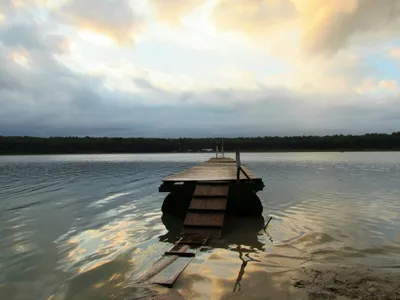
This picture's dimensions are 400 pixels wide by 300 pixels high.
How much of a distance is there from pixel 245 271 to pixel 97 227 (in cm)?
586

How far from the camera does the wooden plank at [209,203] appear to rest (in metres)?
8.91

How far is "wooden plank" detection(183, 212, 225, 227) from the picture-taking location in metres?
8.40

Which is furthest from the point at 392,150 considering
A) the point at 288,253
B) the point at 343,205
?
the point at 288,253

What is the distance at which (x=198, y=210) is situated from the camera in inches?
351

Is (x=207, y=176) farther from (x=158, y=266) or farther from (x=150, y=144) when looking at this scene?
(x=150, y=144)

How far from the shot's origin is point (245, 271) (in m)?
5.88

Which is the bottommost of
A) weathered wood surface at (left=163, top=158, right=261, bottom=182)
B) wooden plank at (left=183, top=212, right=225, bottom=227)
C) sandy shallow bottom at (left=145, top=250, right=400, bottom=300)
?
sandy shallow bottom at (left=145, top=250, right=400, bottom=300)

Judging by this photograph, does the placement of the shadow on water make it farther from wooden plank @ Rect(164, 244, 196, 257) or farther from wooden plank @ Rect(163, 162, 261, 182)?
wooden plank @ Rect(163, 162, 261, 182)

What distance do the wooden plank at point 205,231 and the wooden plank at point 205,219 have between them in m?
0.13

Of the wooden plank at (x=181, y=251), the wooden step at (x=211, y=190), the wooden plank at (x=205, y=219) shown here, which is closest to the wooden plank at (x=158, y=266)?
the wooden plank at (x=181, y=251)

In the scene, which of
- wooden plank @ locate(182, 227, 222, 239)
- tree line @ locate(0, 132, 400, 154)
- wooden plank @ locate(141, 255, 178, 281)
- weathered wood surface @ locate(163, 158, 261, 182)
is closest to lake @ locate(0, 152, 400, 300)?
wooden plank @ locate(141, 255, 178, 281)

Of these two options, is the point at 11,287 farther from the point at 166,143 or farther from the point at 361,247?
the point at 166,143

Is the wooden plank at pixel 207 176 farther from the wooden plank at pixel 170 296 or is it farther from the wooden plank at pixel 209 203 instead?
the wooden plank at pixel 170 296

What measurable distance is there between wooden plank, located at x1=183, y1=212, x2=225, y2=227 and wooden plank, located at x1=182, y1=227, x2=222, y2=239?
133 millimetres
